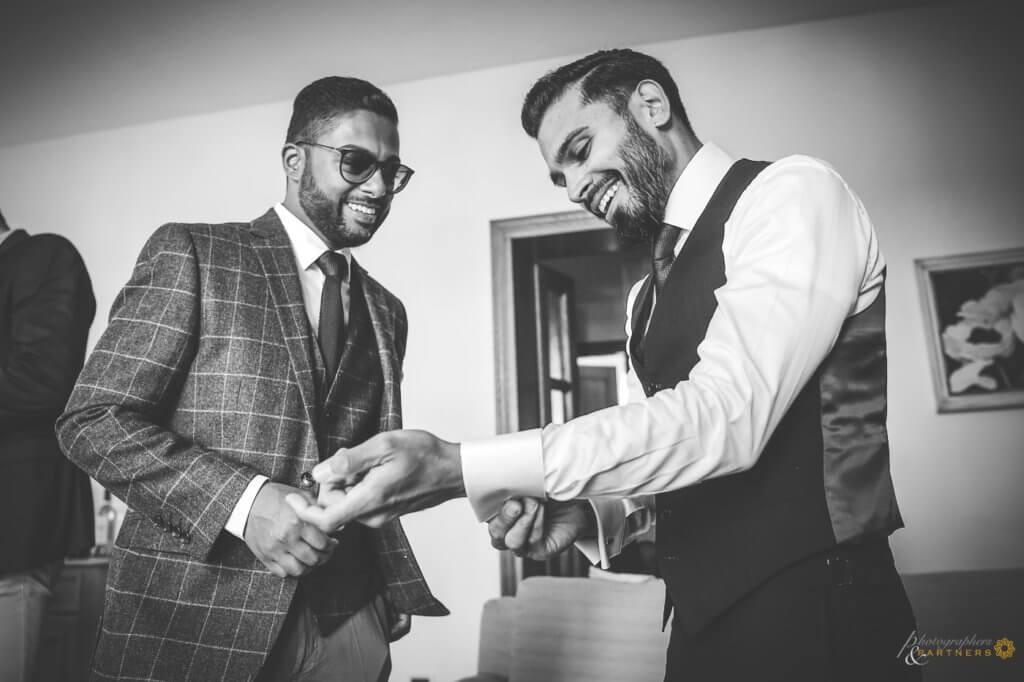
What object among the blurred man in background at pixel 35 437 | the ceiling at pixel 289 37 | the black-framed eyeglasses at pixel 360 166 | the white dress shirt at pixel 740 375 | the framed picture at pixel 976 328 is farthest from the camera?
the ceiling at pixel 289 37

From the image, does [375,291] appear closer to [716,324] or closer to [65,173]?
[716,324]

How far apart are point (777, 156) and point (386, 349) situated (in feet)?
8.08

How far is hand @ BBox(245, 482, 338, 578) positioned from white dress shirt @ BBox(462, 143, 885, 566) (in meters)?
0.35

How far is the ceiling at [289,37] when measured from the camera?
10.8 feet

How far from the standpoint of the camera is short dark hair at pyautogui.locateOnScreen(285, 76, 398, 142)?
179 cm

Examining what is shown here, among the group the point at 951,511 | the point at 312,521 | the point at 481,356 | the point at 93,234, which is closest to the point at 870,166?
the point at 951,511

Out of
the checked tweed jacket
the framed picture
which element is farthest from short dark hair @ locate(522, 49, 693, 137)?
the framed picture

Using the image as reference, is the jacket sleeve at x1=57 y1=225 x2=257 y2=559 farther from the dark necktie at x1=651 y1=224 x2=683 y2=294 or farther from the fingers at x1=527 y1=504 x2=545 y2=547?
the dark necktie at x1=651 y1=224 x2=683 y2=294

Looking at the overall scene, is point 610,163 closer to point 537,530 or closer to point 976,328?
point 537,530

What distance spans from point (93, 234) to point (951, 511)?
15.6 feet

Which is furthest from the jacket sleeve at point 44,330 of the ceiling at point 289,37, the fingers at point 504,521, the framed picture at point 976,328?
the framed picture at point 976,328

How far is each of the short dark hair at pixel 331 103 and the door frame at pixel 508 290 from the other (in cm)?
179

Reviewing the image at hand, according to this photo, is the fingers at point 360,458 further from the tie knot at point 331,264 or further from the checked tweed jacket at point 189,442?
the tie knot at point 331,264

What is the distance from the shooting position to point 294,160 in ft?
5.95
